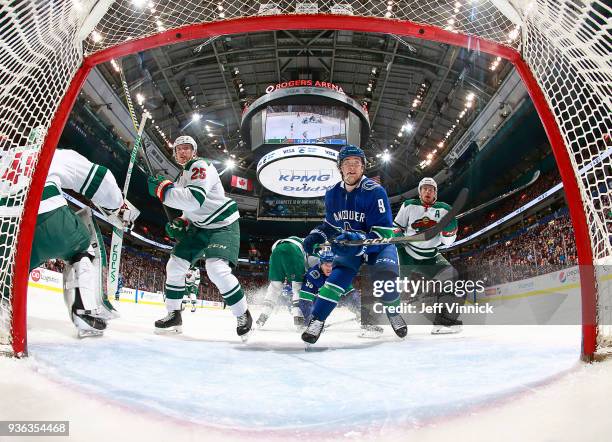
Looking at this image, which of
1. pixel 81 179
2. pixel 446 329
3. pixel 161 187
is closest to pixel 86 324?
pixel 81 179

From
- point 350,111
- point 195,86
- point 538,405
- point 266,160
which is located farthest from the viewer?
point 195,86

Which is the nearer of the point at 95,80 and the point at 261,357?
the point at 261,357

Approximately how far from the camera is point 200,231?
2.73 meters

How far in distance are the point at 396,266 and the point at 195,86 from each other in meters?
12.8

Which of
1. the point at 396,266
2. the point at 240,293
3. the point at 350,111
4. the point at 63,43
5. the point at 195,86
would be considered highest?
the point at 195,86

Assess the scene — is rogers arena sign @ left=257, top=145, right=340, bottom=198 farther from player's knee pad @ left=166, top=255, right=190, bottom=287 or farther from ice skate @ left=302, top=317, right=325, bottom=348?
ice skate @ left=302, top=317, right=325, bottom=348

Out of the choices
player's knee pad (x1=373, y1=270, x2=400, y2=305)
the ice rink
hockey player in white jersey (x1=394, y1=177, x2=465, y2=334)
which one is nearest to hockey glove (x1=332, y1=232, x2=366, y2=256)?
player's knee pad (x1=373, y1=270, x2=400, y2=305)

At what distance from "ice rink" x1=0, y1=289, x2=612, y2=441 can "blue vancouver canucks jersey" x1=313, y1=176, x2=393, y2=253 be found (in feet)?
2.66

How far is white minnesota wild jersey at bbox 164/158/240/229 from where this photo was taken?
235 centimetres

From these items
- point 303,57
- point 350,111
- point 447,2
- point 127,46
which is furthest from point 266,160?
point 127,46

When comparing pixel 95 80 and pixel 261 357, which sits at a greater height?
pixel 95 80

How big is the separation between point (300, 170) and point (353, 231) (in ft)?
25.8

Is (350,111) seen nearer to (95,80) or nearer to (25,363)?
(95,80)

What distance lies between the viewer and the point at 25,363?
1.21 m
